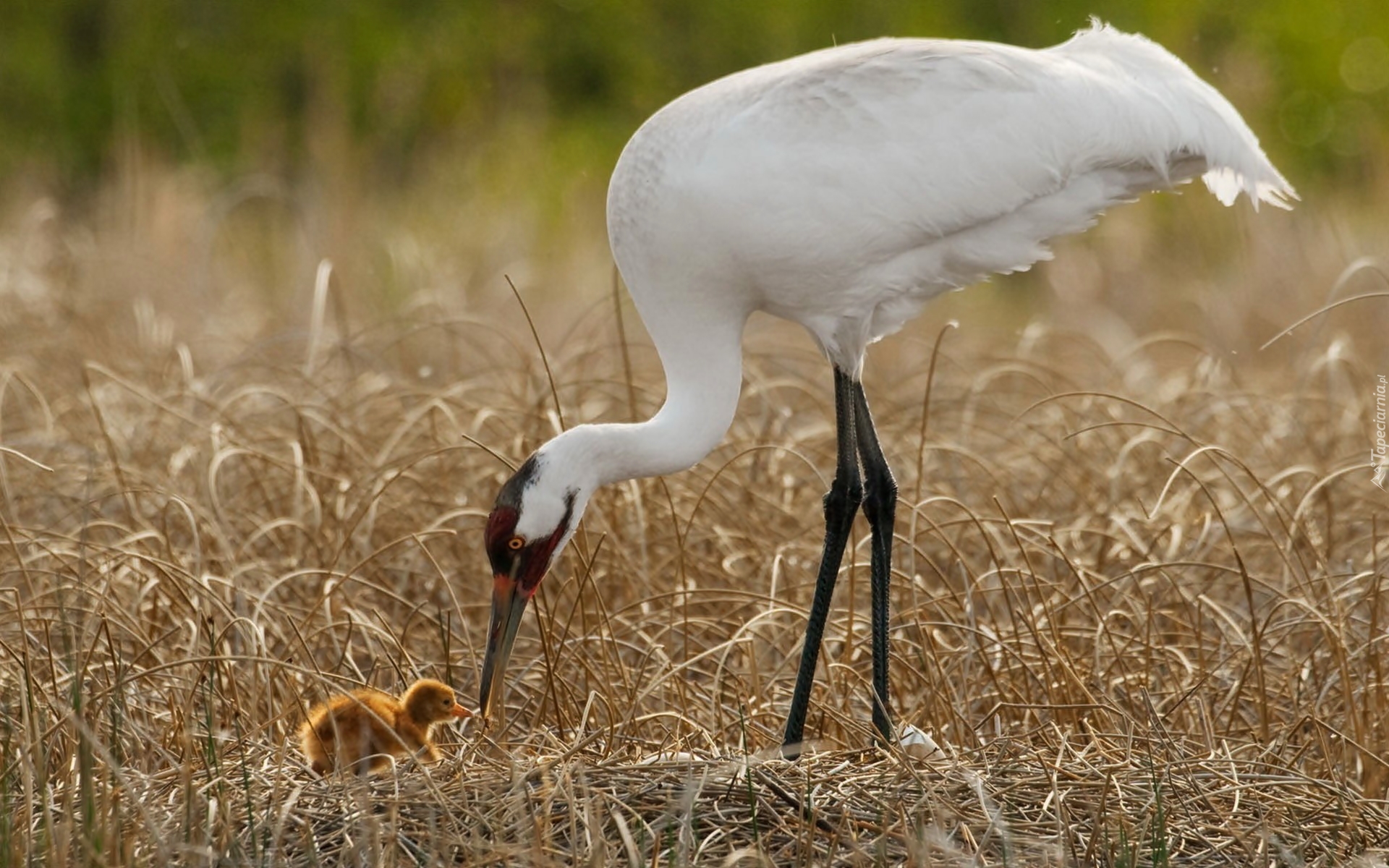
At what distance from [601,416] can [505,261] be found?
3.85 meters

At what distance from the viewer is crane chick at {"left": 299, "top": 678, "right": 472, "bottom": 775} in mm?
3773

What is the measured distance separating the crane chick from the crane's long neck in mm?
559

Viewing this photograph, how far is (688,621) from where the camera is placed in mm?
4387

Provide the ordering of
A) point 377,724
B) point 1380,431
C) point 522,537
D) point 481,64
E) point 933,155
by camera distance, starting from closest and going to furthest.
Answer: point 377,724
point 522,537
point 933,155
point 1380,431
point 481,64

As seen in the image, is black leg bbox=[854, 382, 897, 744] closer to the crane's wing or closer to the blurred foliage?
the crane's wing

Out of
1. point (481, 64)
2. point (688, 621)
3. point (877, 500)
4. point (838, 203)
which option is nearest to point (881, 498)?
point (877, 500)

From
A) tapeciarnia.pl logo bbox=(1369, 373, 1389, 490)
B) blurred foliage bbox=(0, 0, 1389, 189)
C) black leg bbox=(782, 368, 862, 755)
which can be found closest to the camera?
black leg bbox=(782, 368, 862, 755)

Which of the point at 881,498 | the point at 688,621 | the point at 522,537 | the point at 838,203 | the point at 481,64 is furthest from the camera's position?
the point at 481,64

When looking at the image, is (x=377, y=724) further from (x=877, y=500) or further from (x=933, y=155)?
(x=933, y=155)

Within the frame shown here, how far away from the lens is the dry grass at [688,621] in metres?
3.34

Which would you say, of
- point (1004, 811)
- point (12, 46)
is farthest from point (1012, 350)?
point (12, 46)

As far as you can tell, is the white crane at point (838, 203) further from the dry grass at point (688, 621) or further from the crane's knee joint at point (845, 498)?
the dry grass at point (688, 621)

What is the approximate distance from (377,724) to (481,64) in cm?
1353

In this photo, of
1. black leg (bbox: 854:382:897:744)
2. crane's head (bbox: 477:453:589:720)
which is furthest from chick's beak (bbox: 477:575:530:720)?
black leg (bbox: 854:382:897:744)
